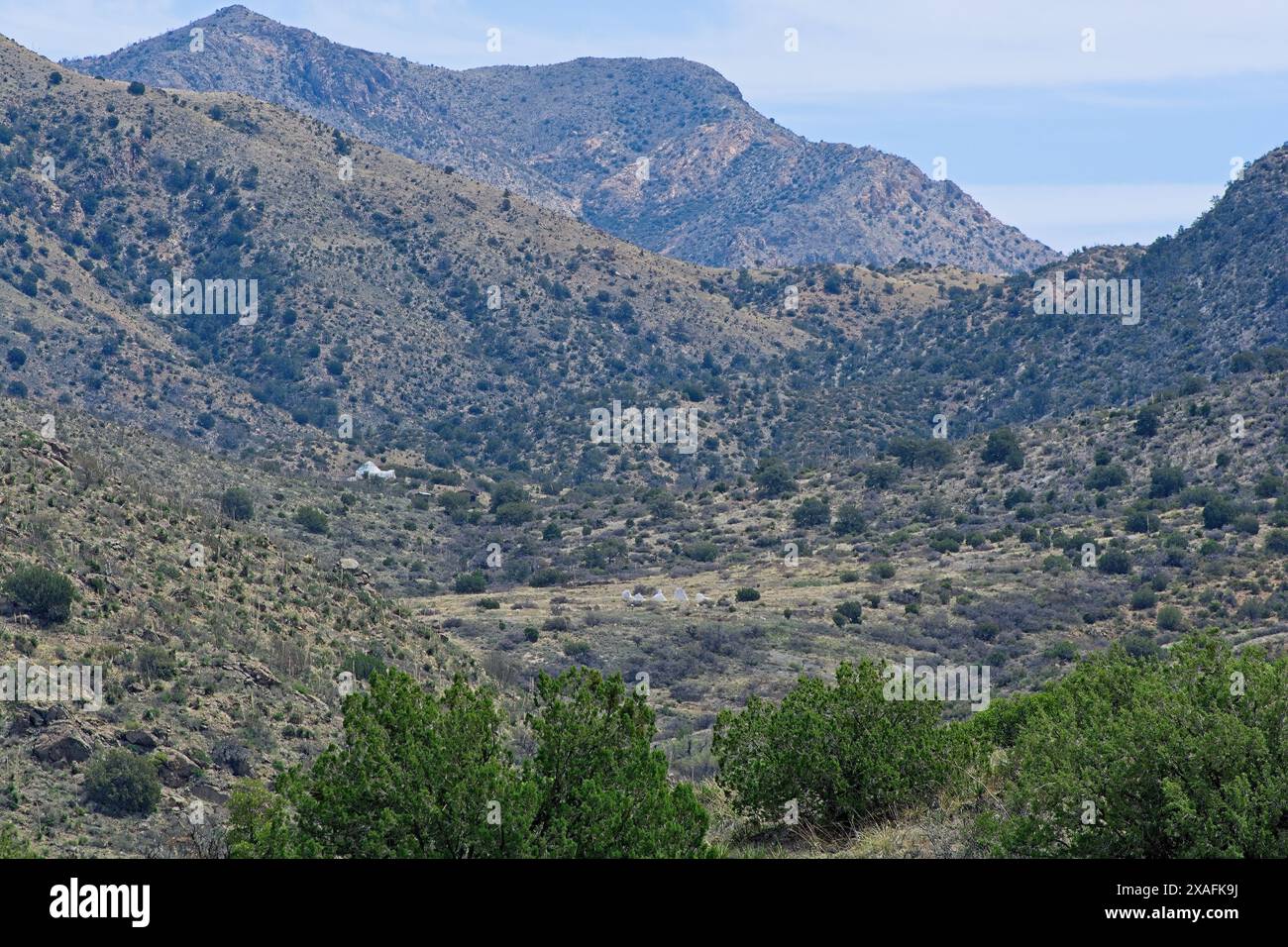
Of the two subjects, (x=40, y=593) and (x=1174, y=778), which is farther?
(x=40, y=593)

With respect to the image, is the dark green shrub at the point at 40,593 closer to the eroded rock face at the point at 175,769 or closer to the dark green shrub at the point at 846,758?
the eroded rock face at the point at 175,769

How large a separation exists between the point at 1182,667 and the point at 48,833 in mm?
20592

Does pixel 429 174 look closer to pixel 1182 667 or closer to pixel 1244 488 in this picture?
pixel 1244 488

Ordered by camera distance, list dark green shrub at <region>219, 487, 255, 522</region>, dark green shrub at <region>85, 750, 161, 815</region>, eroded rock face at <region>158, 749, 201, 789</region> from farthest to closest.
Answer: dark green shrub at <region>219, 487, 255, 522</region> < eroded rock face at <region>158, 749, 201, 789</region> < dark green shrub at <region>85, 750, 161, 815</region>

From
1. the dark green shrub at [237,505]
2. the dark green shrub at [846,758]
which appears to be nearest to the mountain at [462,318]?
the dark green shrub at [237,505]
